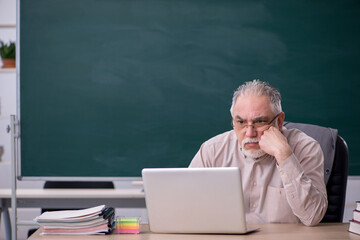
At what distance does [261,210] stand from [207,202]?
64 centimetres

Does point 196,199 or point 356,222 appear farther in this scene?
point 356,222

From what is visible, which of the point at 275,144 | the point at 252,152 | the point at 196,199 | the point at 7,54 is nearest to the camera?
the point at 196,199

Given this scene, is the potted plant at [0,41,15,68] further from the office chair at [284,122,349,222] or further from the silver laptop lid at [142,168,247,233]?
the silver laptop lid at [142,168,247,233]

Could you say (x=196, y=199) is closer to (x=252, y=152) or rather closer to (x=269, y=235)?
(x=269, y=235)

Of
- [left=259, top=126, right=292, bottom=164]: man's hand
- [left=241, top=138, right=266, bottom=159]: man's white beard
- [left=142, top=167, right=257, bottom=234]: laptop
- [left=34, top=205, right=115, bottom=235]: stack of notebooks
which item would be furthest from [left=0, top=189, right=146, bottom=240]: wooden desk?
[left=142, top=167, right=257, bottom=234]: laptop

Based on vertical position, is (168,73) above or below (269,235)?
above

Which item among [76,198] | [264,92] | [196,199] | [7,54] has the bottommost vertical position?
[76,198]

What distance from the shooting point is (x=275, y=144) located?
6.61 feet

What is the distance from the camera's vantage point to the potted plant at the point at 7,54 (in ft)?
15.5

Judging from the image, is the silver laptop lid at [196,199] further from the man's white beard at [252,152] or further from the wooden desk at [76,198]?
the wooden desk at [76,198]

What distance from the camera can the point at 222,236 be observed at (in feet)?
5.29

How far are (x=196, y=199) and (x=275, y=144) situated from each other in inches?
22.6

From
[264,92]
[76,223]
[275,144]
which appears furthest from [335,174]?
[76,223]

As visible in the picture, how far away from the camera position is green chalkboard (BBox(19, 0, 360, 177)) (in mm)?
3193
